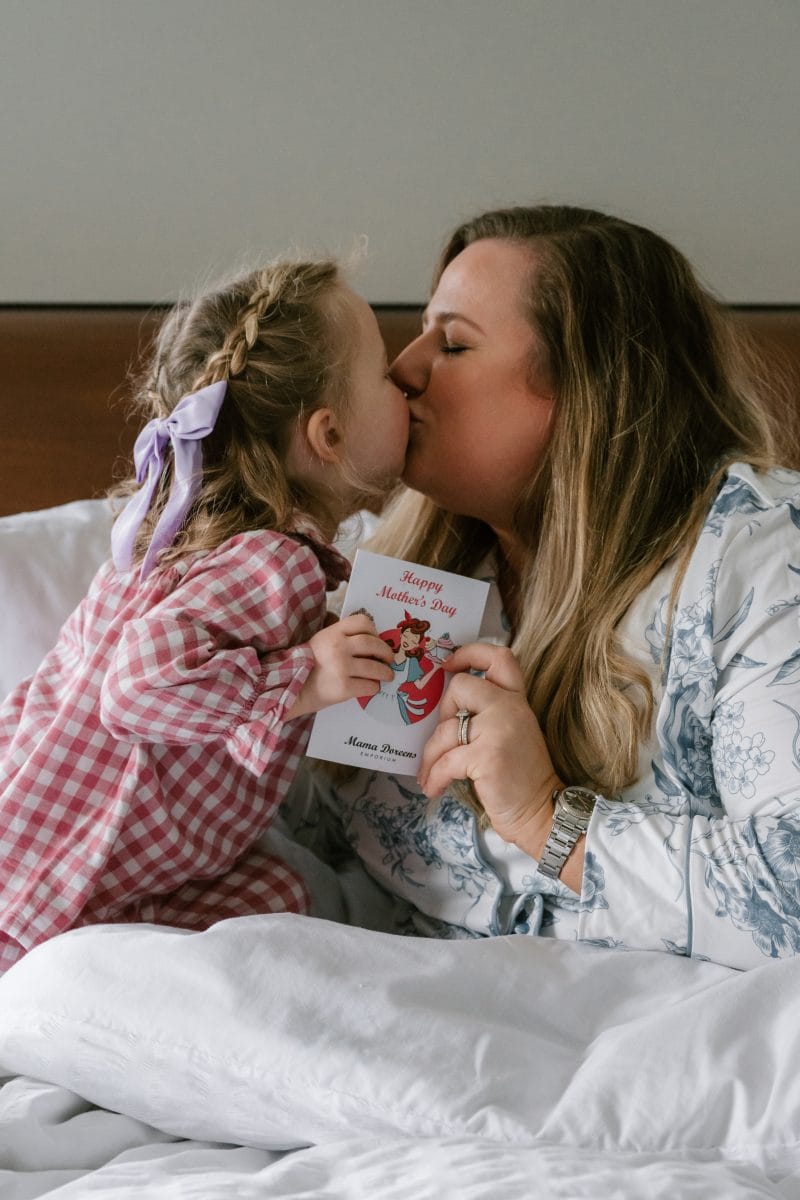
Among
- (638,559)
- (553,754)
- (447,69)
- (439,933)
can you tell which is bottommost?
(439,933)

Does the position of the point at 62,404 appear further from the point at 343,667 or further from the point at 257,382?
the point at 343,667

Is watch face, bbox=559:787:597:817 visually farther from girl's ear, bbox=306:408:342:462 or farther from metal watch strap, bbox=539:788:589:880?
girl's ear, bbox=306:408:342:462

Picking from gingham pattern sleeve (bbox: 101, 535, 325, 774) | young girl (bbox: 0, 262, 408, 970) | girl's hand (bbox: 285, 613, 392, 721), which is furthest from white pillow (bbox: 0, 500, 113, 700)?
girl's hand (bbox: 285, 613, 392, 721)

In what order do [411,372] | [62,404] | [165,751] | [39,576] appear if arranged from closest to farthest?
[165,751] < [411,372] < [39,576] < [62,404]

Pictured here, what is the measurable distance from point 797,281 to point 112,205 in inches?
42.6

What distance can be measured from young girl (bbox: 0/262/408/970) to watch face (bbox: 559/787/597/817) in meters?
0.20

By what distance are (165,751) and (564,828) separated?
387 mm

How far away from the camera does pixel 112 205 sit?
1834 mm

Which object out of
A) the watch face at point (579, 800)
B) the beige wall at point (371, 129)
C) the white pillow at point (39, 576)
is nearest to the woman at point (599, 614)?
the watch face at point (579, 800)

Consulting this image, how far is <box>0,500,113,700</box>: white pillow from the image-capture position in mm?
1462

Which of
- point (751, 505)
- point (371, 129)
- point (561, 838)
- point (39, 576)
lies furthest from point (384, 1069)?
point (371, 129)

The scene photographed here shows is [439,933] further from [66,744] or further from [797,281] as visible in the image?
[797,281]

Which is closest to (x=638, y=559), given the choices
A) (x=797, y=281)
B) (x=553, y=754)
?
(x=553, y=754)

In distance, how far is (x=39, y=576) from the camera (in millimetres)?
1507
